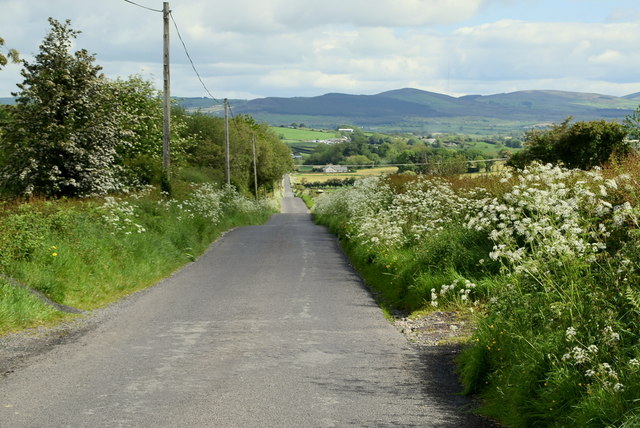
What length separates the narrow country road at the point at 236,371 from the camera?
6.59 meters

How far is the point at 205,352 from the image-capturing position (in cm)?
941

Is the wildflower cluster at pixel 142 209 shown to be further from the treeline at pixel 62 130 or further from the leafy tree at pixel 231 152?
the leafy tree at pixel 231 152

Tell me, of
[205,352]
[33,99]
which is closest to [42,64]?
[33,99]

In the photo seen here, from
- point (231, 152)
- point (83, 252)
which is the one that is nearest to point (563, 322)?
point (83, 252)

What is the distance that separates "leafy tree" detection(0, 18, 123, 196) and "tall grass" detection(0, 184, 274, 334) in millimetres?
2727

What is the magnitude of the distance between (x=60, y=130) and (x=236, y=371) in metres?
19.5

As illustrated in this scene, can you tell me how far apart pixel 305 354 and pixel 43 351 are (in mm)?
3359

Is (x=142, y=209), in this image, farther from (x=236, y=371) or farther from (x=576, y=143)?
(x=576, y=143)

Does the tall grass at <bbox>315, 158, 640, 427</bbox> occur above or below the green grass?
above

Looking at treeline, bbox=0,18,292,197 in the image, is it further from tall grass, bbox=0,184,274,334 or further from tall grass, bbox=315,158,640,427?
tall grass, bbox=315,158,640,427

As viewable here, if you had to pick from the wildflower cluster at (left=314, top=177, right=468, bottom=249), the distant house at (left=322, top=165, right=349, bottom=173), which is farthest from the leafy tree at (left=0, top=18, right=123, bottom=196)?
the distant house at (left=322, top=165, right=349, bottom=173)

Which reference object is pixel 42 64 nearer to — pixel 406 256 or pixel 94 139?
pixel 94 139

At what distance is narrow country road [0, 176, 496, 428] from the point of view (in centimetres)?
659

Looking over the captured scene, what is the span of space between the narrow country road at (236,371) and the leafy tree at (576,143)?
36801mm
